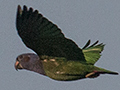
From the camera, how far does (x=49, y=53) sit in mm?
6574

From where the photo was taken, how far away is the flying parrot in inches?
242

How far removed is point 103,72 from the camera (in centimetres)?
663

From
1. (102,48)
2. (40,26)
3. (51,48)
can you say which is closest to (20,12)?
(40,26)

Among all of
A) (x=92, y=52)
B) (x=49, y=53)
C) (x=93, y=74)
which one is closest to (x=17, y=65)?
(x=49, y=53)

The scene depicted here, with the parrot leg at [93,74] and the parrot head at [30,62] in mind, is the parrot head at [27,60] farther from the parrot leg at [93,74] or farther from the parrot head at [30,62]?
the parrot leg at [93,74]

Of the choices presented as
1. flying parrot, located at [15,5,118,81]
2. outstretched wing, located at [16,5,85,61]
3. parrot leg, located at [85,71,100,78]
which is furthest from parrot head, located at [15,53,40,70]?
parrot leg, located at [85,71,100,78]

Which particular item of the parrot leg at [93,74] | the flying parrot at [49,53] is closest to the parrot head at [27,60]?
the flying parrot at [49,53]

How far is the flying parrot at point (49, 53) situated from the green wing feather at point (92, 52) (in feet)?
0.14

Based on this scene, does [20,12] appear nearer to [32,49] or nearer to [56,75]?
[32,49]

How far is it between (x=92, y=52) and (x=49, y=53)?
4.22 ft

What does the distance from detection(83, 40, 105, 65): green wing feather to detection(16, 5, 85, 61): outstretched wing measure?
68cm

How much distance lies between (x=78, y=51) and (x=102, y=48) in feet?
4.38

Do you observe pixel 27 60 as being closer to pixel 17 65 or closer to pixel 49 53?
pixel 17 65

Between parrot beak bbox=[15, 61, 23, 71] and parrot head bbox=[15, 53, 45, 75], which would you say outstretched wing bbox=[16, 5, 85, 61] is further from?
parrot beak bbox=[15, 61, 23, 71]
